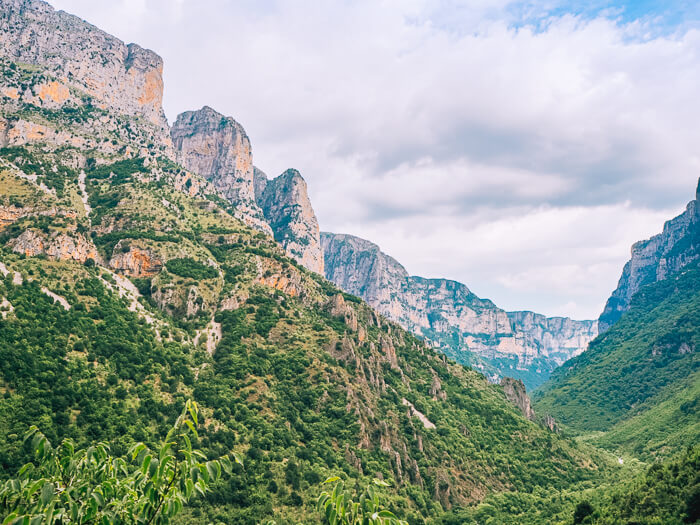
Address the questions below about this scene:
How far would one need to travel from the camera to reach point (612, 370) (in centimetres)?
17712

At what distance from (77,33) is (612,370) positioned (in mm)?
272840

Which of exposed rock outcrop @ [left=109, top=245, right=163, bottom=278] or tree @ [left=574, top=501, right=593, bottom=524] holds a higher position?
exposed rock outcrop @ [left=109, top=245, right=163, bottom=278]

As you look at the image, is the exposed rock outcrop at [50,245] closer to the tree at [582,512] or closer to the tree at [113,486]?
the tree at [113,486]

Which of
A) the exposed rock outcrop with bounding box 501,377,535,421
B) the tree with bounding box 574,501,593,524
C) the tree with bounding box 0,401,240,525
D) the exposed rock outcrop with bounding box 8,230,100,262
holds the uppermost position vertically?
the exposed rock outcrop with bounding box 8,230,100,262

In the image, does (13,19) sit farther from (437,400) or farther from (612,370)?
(612,370)

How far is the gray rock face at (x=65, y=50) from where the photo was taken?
167250mm

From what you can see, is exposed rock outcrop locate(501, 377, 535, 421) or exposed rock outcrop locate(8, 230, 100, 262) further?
exposed rock outcrop locate(501, 377, 535, 421)

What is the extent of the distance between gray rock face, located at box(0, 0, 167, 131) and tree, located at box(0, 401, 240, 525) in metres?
184

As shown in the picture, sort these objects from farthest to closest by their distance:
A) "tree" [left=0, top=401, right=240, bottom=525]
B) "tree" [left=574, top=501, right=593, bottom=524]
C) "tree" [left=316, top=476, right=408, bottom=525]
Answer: "tree" [left=574, top=501, right=593, bottom=524] < "tree" [left=316, top=476, right=408, bottom=525] < "tree" [left=0, top=401, right=240, bottom=525]

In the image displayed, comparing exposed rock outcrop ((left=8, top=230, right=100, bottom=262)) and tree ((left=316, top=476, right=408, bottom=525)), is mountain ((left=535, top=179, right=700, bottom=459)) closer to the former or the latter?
tree ((left=316, top=476, right=408, bottom=525))

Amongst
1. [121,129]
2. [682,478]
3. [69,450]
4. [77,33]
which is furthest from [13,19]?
[682,478]

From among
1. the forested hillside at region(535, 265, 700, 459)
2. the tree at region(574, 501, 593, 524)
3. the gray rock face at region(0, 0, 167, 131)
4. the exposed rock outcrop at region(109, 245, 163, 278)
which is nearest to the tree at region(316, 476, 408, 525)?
the tree at region(574, 501, 593, 524)

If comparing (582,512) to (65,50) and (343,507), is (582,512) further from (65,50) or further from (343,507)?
(65,50)

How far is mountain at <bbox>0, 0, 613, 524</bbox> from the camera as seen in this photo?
51.6 metres
